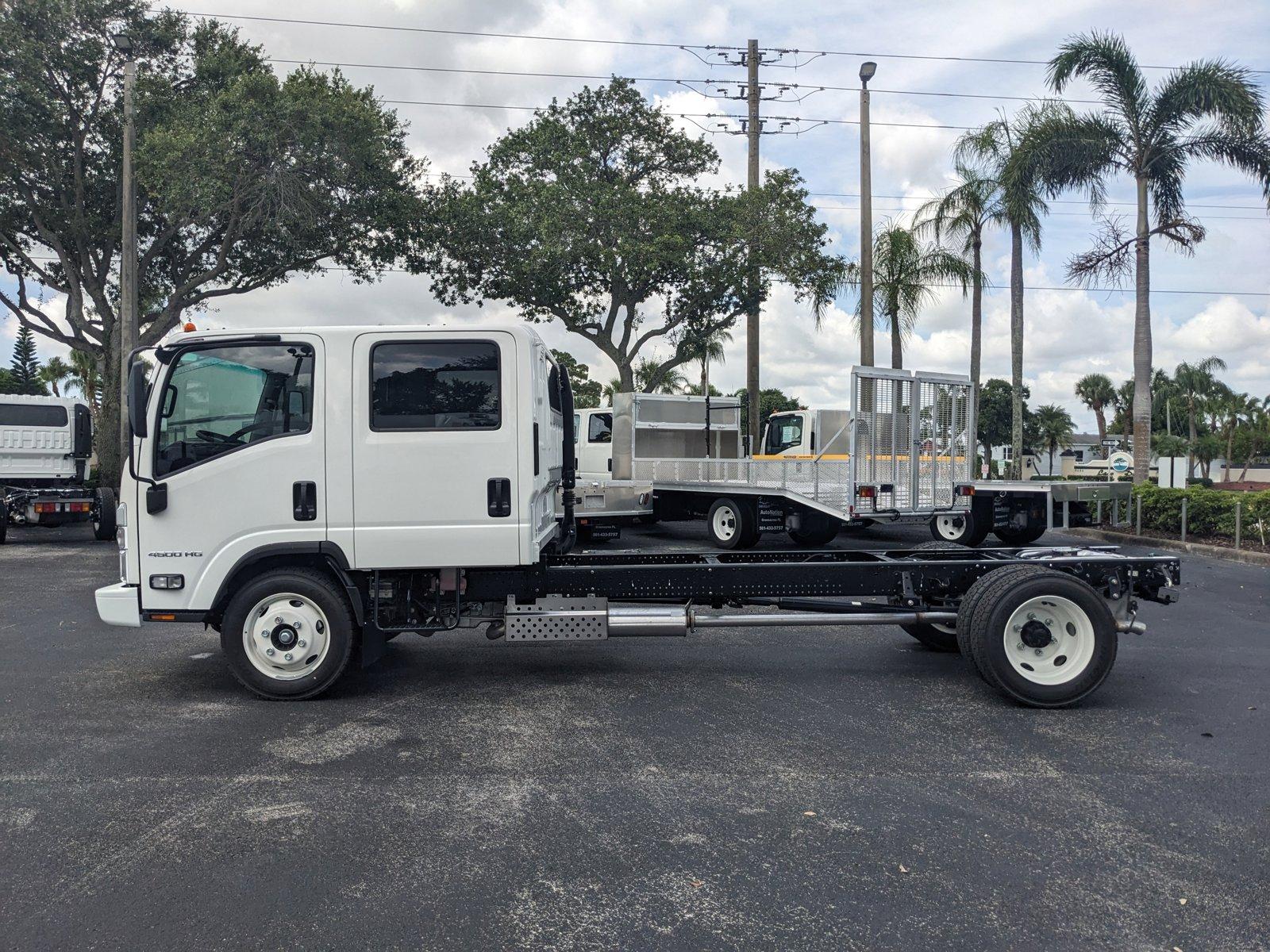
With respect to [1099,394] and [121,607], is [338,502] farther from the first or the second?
[1099,394]

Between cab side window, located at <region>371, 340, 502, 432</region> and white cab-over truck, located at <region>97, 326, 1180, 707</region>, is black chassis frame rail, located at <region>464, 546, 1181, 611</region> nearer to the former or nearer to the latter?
white cab-over truck, located at <region>97, 326, 1180, 707</region>

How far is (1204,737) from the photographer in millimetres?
5414

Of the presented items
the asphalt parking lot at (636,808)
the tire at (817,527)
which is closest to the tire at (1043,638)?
the asphalt parking lot at (636,808)

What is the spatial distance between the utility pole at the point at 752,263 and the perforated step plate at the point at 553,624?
14.9 metres

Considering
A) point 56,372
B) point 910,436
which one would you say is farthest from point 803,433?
point 56,372

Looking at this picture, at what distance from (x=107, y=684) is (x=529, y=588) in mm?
3148

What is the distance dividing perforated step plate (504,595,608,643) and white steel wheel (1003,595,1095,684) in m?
2.65

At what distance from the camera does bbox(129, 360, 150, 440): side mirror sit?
5.50 m

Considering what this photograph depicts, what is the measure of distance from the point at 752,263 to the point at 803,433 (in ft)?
21.8

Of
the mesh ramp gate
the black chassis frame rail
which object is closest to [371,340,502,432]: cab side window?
the black chassis frame rail

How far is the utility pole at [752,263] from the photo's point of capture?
22.2 metres

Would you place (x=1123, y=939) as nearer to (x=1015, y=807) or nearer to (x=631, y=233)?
(x=1015, y=807)

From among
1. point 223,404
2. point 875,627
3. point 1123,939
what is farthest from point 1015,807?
point 223,404

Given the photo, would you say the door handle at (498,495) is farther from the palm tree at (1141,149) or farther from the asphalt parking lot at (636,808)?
the palm tree at (1141,149)
